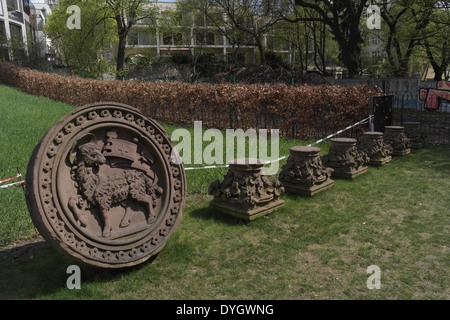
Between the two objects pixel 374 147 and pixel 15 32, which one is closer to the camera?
pixel 374 147

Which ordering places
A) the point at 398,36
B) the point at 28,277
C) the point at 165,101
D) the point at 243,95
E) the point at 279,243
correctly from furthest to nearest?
the point at 398,36 < the point at 165,101 < the point at 243,95 < the point at 279,243 < the point at 28,277

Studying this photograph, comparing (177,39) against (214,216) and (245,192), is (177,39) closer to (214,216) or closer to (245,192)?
(214,216)

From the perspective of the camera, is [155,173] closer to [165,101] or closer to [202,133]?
[202,133]

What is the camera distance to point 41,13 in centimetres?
6338

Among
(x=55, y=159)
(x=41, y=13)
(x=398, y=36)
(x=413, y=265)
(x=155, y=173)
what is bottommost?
(x=413, y=265)

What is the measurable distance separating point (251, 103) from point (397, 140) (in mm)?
5008

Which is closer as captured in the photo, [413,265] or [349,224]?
[413,265]

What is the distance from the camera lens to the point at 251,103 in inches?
488

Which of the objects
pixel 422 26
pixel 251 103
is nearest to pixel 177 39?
pixel 422 26

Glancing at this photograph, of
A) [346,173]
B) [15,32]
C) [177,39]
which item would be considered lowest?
[346,173]

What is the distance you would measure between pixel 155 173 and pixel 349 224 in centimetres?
308

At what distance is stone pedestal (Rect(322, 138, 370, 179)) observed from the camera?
7.50 meters

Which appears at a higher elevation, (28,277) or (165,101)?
(165,101)
